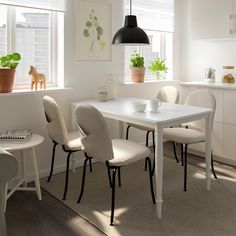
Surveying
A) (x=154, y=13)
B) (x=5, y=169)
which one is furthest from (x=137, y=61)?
(x=5, y=169)

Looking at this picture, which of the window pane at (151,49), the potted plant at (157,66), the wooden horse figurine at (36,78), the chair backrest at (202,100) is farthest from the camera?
the window pane at (151,49)

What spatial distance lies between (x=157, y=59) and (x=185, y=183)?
2092 mm

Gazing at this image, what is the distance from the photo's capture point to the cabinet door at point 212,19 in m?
3.86

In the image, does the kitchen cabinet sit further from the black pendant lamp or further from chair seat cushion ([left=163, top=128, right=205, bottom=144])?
the black pendant lamp

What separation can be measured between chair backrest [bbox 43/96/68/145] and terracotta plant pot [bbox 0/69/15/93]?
1.31 feet

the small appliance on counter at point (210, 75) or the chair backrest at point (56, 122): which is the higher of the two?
the small appliance on counter at point (210, 75)

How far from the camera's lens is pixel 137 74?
419 centimetres

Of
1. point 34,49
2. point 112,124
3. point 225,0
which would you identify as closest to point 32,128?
point 34,49

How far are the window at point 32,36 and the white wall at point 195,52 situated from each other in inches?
79.6

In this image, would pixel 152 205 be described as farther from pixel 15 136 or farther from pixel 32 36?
pixel 32 36

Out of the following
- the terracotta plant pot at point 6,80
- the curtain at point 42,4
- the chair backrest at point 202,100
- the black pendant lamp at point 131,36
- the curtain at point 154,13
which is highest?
the curtain at point 154,13

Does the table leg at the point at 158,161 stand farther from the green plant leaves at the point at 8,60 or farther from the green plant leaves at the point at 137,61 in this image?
the green plant leaves at the point at 137,61

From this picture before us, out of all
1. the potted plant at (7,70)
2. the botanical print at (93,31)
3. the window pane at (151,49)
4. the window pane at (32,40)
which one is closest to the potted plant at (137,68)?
the window pane at (151,49)

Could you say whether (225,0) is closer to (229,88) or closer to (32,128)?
(229,88)
